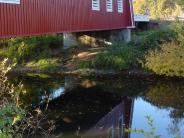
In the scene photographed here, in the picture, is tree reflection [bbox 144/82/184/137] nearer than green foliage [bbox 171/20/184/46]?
Yes

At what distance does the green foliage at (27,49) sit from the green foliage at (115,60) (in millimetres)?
3569

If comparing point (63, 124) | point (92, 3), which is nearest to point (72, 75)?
point (92, 3)

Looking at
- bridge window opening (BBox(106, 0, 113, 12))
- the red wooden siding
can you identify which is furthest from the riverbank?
bridge window opening (BBox(106, 0, 113, 12))

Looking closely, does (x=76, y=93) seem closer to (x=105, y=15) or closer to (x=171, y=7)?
(x=105, y=15)

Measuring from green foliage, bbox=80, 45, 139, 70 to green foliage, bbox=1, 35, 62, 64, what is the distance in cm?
357

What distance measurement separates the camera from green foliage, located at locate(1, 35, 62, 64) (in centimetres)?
2495

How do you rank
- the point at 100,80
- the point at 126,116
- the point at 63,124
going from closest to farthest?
the point at 63,124 < the point at 126,116 < the point at 100,80

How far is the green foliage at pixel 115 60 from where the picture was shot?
22516mm

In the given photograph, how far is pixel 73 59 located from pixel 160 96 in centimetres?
832

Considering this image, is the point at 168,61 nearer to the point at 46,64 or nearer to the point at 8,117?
the point at 46,64

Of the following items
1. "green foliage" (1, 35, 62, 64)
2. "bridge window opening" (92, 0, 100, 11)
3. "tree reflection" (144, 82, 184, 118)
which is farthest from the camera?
"green foliage" (1, 35, 62, 64)

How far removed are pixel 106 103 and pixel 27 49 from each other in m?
10.4

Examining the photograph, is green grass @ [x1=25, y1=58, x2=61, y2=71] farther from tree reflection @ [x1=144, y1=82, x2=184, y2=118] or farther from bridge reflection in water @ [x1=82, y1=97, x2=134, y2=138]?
bridge reflection in water @ [x1=82, y1=97, x2=134, y2=138]

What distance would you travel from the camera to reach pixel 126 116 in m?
14.0
